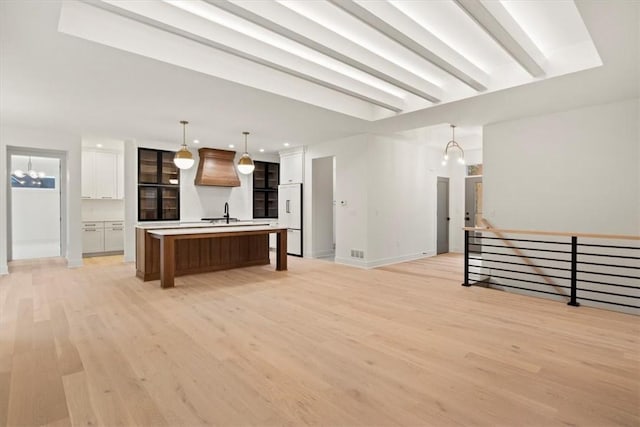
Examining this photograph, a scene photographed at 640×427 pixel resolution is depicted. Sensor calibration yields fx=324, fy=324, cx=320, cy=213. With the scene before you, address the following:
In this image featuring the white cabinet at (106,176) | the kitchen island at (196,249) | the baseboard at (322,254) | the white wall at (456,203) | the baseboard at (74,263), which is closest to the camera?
the kitchen island at (196,249)

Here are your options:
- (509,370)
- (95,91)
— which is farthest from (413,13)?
(95,91)

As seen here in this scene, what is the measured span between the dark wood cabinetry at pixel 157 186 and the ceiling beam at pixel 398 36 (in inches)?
260

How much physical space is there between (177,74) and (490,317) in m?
4.43

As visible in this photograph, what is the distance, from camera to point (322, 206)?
26.8 feet

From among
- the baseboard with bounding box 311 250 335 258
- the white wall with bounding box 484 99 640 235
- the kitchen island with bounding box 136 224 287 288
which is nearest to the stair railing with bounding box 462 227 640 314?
the white wall with bounding box 484 99 640 235

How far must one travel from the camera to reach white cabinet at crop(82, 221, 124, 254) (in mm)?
8125

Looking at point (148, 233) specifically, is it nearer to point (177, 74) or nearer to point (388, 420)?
point (177, 74)

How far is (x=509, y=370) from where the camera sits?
245 cm

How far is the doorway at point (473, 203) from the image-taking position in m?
8.52

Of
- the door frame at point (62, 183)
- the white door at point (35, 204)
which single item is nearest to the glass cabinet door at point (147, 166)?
the door frame at point (62, 183)

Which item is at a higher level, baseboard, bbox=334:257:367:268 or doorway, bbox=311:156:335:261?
doorway, bbox=311:156:335:261

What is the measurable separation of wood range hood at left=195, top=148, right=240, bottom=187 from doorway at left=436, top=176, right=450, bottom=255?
5452 mm

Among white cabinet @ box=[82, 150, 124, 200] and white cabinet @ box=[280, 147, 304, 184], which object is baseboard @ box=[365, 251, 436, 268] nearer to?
white cabinet @ box=[280, 147, 304, 184]

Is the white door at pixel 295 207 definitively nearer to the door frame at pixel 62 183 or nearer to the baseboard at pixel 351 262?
the baseboard at pixel 351 262
